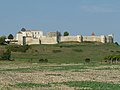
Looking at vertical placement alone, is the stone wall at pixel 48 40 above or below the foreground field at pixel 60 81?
above

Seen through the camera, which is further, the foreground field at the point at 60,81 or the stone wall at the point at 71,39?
the stone wall at the point at 71,39

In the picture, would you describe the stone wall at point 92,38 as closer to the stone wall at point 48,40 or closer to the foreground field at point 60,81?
the stone wall at point 48,40

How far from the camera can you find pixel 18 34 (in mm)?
188625

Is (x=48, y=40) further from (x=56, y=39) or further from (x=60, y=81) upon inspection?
(x=60, y=81)

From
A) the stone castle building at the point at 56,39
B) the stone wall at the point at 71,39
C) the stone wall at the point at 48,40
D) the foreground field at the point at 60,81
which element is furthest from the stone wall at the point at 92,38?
the foreground field at the point at 60,81

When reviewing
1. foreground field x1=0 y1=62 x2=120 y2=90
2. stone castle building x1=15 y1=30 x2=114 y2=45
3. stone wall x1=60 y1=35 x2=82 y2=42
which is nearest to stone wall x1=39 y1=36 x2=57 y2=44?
stone castle building x1=15 y1=30 x2=114 y2=45

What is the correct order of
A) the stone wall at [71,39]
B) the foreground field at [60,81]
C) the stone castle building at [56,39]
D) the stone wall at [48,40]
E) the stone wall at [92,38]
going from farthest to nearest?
the stone wall at [92,38] < the stone wall at [71,39] < the stone castle building at [56,39] < the stone wall at [48,40] < the foreground field at [60,81]

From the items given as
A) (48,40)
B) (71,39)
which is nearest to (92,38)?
(71,39)

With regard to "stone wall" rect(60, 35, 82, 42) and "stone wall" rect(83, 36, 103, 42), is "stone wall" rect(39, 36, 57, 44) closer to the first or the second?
"stone wall" rect(60, 35, 82, 42)

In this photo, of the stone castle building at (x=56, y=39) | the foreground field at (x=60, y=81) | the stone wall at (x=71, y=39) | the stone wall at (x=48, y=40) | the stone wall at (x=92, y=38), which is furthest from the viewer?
the stone wall at (x=92, y=38)

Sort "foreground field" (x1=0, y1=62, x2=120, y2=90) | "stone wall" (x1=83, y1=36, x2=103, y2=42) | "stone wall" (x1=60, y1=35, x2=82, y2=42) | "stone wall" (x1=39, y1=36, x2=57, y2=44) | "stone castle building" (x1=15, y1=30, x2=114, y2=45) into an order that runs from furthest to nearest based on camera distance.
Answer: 1. "stone wall" (x1=83, y1=36, x2=103, y2=42)
2. "stone wall" (x1=60, y1=35, x2=82, y2=42)
3. "stone castle building" (x1=15, y1=30, x2=114, y2=45)
4. "stone wall" (x1=39, y1=36, x2=57, y2=44)
5. "foreground field" (x1=0, y1=62, x2=120, y2=90)

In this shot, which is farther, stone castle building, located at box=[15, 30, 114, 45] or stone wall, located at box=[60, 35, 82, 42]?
stone wall, located at box=[60, 35, 82, 42]

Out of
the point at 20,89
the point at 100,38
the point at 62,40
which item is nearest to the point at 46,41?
the point at 62,40

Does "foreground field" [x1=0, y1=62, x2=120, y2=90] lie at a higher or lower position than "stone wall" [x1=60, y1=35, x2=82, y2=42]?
lower
